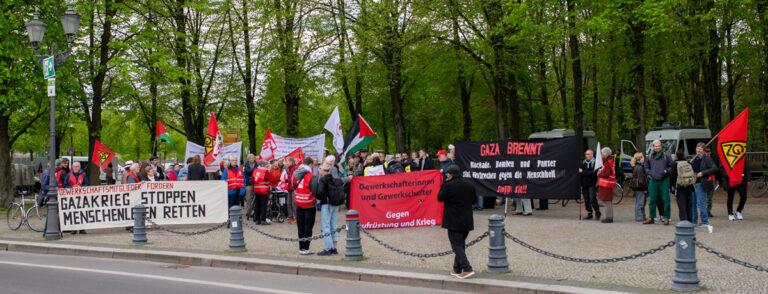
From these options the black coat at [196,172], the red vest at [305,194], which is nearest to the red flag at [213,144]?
the black coat at [196,172]

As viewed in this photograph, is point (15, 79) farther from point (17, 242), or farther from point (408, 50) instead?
point (408, 50)

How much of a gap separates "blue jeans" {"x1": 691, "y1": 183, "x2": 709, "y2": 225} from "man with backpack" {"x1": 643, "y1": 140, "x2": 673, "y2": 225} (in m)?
0.57

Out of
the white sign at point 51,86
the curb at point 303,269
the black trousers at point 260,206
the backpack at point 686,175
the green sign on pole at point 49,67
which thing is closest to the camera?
the curb at point 303,269

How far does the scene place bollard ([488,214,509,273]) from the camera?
10258mm

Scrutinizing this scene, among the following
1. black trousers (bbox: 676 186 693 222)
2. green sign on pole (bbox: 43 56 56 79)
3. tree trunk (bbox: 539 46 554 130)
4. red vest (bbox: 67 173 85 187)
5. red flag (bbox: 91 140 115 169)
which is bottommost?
black trousers (bbox: 676 186 693 222)

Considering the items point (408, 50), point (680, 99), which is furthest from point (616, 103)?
point (408, 50)

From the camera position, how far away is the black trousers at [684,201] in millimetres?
14938

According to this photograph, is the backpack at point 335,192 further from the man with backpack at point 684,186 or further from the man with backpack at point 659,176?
the man with backpack at point 659,176

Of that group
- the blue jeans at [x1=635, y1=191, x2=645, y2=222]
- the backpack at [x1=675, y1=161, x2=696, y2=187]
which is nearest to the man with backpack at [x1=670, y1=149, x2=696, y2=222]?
the backpack at [x1=675, y1=161, x2=696, y2=187]

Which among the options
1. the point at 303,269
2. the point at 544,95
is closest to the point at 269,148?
the point at 303,269

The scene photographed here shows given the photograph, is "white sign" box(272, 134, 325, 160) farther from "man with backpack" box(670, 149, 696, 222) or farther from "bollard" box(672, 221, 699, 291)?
"bollard" box(672, 221, 699, 291)

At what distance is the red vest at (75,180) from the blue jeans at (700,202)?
1420 centimetres

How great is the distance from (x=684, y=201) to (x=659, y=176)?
1.01 meters

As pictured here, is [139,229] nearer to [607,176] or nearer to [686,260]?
[607,176]
